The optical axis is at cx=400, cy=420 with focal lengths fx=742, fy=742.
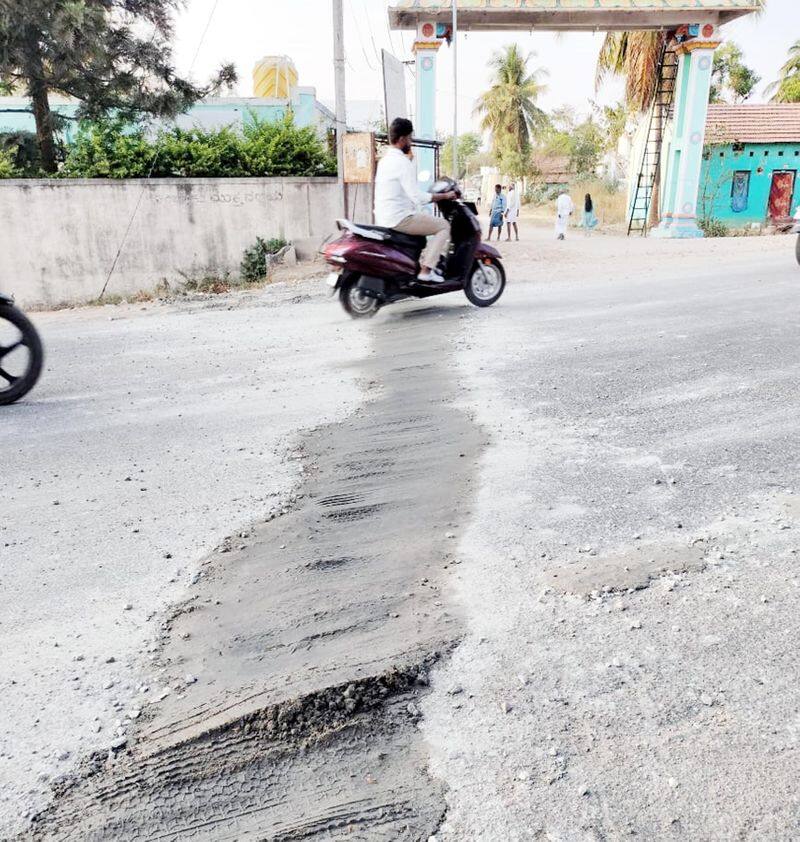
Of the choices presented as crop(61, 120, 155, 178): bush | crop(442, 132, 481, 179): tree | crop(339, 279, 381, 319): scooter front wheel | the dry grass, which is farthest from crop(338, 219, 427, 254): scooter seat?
crop(442, 132, 481, 179): tree

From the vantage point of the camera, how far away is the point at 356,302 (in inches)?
299

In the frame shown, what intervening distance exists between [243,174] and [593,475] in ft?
40.9

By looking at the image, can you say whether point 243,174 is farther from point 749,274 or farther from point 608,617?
point 608,617

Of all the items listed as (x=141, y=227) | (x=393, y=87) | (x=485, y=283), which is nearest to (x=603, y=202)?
(x=393, y=87)

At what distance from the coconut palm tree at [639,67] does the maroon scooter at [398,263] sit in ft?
50.6

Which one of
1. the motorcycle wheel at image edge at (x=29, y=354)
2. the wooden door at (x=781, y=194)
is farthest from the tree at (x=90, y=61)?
the wooden door at (x=781, y=194)

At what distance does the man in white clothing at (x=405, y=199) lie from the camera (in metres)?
7.18

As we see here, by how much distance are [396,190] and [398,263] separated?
0.70 m

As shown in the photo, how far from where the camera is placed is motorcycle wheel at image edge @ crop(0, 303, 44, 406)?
494 cm

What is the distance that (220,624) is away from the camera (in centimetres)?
245

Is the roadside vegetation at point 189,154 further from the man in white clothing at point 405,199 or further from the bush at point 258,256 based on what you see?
the man in white clothing at point 405,199

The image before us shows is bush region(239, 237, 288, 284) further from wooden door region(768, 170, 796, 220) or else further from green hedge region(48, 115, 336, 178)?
wooden door region(768, 170, 796, 220)

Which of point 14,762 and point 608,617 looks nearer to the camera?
point 14,762

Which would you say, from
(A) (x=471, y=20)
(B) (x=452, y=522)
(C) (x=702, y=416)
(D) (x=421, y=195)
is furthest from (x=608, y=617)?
(A) (x=471, y=20)
